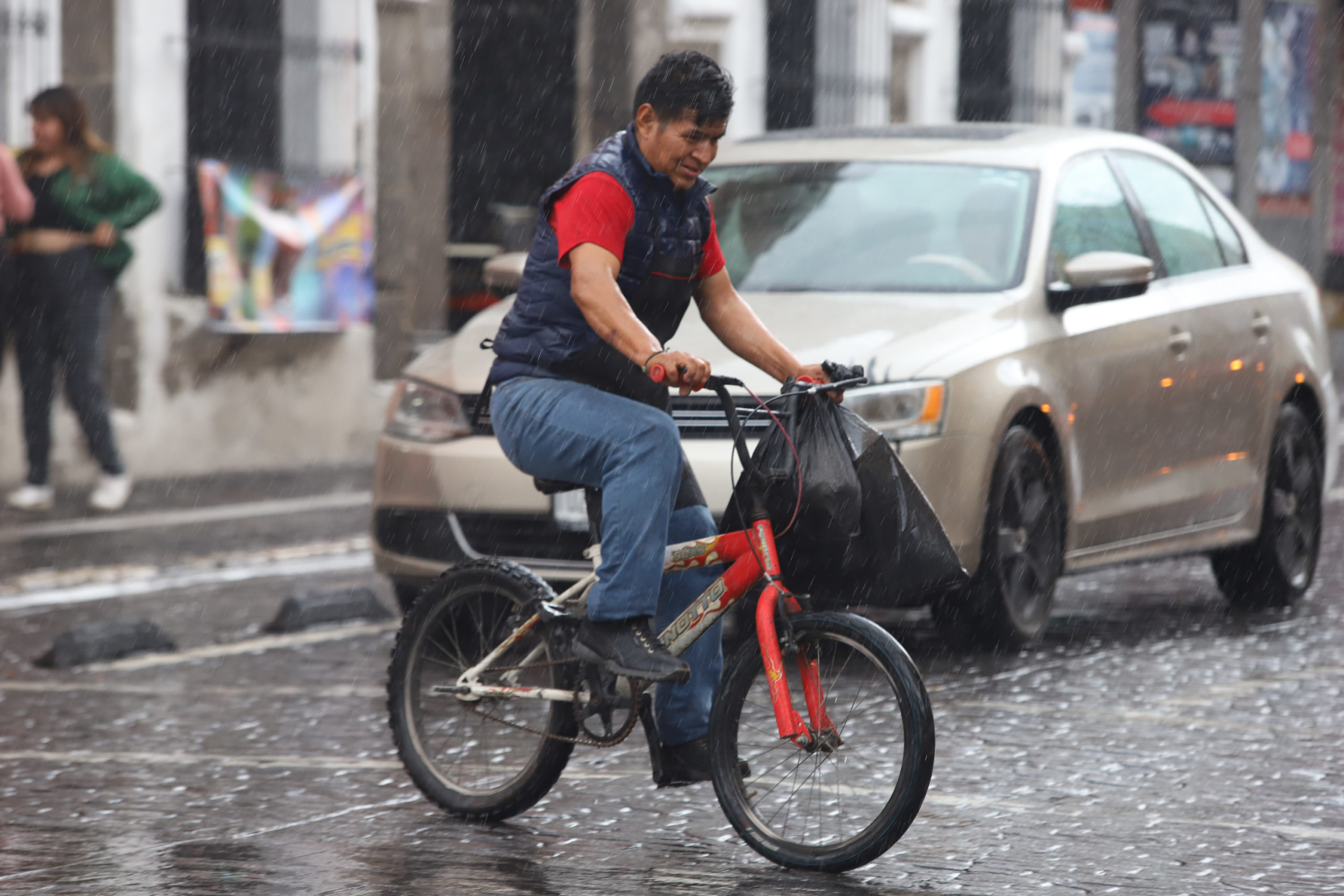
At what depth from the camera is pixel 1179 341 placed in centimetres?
817

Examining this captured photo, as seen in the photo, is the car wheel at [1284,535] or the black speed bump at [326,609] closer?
the black speed bump at [326,609]

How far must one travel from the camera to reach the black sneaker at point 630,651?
5.02 meters

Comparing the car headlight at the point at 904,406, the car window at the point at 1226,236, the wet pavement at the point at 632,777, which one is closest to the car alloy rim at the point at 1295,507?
the wet pavement at the point at 632,777

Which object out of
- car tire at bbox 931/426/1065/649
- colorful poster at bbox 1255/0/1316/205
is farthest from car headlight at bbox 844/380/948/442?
colorful poster at bbox 1255/0/1316/205

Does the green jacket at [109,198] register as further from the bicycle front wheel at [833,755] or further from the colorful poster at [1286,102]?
the colorful poster at [1286,102]

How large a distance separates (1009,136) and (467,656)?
149 inches

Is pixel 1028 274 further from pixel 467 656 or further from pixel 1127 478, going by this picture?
pixel 467 656

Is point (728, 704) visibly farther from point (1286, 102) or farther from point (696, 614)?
point (1286, 102)

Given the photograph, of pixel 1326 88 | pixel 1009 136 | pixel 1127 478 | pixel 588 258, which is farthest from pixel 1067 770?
pixel 1326 88

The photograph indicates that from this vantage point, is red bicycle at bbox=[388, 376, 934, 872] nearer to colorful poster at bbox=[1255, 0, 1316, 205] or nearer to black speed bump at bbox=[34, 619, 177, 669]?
black speed bump at bbox=[34, 619, 177, 669]

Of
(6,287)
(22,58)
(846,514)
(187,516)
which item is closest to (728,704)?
(846,514)

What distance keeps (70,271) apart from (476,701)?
23.5 feet

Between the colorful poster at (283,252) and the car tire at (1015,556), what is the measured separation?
7.37m

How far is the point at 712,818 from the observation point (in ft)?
17.6
